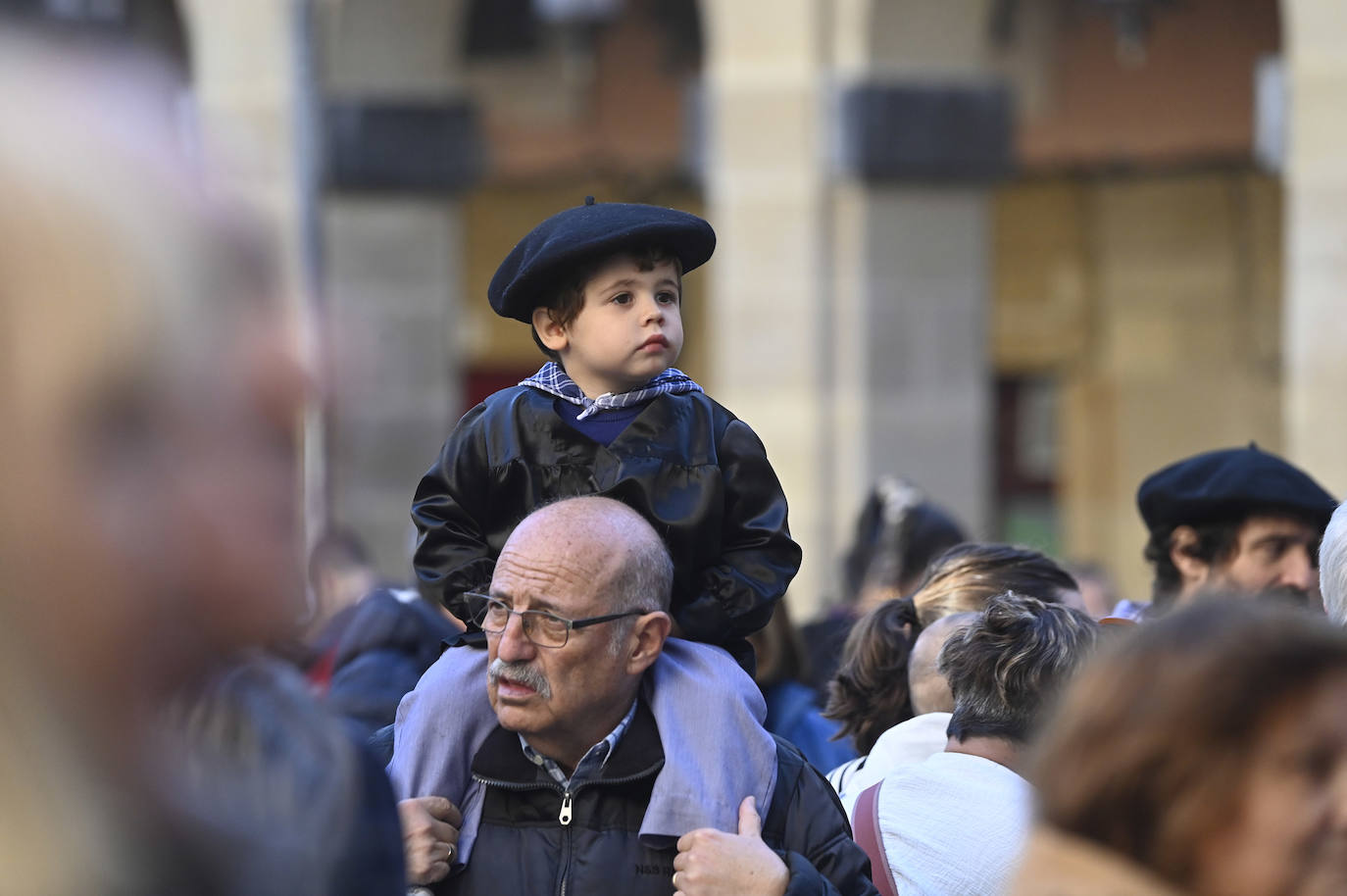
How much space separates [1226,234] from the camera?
547 inches

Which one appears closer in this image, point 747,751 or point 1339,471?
point 747,751

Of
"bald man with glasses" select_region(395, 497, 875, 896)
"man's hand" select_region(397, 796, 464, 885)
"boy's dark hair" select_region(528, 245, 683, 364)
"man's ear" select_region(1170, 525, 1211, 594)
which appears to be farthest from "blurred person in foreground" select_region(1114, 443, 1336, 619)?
"man's hand" select_region(397, 796, 464, 885)

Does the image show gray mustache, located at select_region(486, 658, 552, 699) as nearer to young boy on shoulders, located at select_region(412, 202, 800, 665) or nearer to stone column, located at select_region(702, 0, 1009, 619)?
young boy on shoulders, located at select_region(412, 202, 800, 665)

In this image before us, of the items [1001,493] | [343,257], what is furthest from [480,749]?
[1001,493]

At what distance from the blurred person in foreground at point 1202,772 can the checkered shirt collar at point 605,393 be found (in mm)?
1594

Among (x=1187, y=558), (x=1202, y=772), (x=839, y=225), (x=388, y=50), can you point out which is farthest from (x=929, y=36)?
(x=1202, y=772)

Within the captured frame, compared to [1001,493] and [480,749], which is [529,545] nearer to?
[480,749]

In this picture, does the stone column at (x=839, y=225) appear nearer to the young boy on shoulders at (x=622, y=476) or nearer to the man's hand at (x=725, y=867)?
the young boy on shoulders at (x=622, y=476)

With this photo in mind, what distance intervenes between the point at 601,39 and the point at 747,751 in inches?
476

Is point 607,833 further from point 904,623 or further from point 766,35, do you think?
point 766,35

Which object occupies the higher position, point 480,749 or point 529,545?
point 529,545

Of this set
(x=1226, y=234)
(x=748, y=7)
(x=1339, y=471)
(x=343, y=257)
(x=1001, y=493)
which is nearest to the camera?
(x=1339, y=471)

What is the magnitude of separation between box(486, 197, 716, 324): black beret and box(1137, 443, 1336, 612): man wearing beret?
1.84 m

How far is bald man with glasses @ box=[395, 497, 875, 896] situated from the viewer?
8.59 feet
